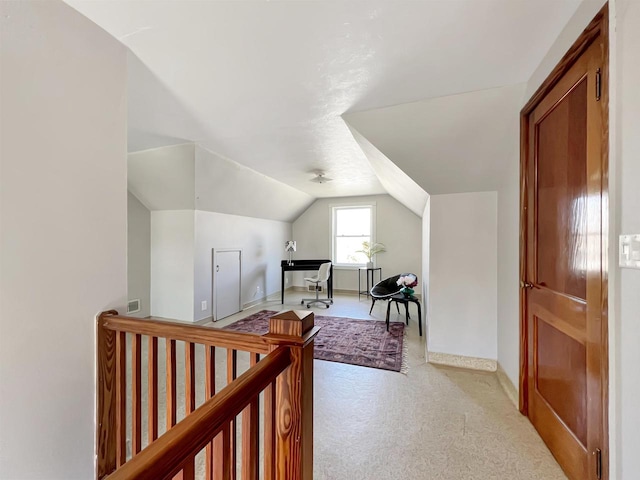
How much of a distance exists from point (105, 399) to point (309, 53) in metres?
2.06

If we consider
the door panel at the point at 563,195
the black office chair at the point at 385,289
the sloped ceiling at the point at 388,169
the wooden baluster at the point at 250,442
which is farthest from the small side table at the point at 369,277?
the wooden baluster at the point at 250,442

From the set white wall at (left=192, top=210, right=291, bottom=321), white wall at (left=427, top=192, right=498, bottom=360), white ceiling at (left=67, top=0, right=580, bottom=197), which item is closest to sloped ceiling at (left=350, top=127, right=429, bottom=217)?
white ceiling at (left=67, top=0, right=580, bottom=197)

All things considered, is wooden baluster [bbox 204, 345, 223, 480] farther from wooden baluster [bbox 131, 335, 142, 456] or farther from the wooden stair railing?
wooden baluster [bbox 131, 335, 142, 456]

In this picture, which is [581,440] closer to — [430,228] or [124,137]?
[430,228]

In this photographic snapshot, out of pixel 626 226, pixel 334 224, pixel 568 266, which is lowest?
pixel 568 266

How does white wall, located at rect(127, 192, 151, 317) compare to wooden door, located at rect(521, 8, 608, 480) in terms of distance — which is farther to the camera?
white wall, located at rect(127, 192, 151, 317)

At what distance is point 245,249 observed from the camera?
15.4ft

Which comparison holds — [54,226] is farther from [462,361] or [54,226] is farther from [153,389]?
[462,361]

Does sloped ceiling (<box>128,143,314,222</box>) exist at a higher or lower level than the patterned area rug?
higher

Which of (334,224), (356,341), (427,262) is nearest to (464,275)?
(427,262)

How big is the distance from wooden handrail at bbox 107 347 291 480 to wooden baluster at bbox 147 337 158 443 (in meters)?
0.70

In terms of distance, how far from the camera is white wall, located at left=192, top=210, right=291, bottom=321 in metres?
3.63

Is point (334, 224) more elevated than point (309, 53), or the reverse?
point (309, 53)

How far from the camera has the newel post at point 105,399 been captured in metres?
1.28
